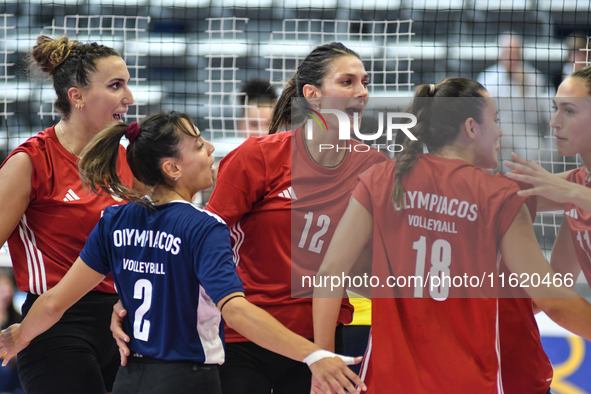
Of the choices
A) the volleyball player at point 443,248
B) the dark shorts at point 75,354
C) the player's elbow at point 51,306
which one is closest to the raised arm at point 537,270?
the volleyball player at point 443,248

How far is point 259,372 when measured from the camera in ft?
7.73

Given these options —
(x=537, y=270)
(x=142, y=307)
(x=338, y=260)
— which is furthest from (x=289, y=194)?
(x=537, y=270)

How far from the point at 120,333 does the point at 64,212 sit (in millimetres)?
805

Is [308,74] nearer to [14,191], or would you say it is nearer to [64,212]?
[64,212]

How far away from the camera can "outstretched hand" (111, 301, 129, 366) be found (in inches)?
77.8

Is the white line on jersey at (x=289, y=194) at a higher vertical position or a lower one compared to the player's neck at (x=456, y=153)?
lower

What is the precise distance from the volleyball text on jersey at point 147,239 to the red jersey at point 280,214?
49 cm

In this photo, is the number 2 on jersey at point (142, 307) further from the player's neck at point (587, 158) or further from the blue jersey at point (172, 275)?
the player's neck at point (587, 158)

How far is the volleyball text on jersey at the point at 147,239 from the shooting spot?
189 cm

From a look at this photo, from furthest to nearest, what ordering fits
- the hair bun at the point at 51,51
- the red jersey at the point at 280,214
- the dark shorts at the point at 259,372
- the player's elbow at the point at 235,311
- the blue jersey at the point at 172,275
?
the hair bun at the point at 51,51 < the red jersey at the point at 280,214 < the dark shorts at the point at 259,372 < the blue jersey at the point at 172,275 < the player's elbow at the point at 235,311

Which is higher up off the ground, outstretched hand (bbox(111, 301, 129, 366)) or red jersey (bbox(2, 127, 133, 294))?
red jersey (bbox(2, 127, 133, 294))

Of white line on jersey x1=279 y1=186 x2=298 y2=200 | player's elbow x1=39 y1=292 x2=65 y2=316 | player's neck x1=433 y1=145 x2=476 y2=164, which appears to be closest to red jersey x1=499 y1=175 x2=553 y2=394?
player's neck x1=433 y1=145 x2=476 y2=164

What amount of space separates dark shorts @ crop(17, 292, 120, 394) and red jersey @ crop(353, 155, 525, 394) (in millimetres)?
1158
